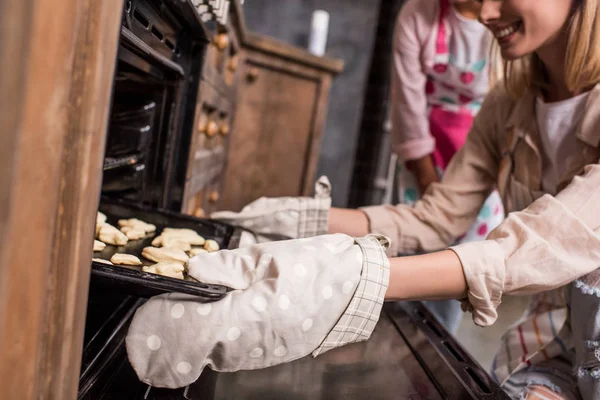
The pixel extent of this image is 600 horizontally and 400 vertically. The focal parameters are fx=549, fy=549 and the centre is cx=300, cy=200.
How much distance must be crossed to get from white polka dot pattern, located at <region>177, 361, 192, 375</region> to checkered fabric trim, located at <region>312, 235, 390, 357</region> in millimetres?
160

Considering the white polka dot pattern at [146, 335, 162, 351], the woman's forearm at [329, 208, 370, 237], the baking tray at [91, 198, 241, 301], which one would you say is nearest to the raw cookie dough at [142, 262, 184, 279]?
the baking tray at [91, 198, 241, 301]

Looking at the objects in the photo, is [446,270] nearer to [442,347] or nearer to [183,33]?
[442,347]

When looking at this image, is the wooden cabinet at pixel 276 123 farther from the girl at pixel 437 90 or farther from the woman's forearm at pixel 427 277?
the woman's forearm at pixel 427 277

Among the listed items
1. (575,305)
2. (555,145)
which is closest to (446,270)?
(575,305)

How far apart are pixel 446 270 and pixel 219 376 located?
0.36 metres

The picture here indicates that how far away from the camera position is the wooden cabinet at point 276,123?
111 inches

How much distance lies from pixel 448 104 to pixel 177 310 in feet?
4.90

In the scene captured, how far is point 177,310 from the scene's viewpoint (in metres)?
0.64

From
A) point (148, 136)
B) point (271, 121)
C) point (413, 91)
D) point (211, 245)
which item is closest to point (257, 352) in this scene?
point (211, 245)

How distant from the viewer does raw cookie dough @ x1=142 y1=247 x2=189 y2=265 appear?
84 cm

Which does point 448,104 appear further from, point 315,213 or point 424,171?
point 315,213

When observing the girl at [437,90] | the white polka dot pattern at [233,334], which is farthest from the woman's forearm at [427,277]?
the girl at [437,90]

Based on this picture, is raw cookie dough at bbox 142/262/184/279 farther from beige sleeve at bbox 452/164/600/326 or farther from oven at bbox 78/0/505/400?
beige sleeve at bbox 452/164/600/326

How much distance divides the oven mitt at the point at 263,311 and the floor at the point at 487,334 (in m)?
1.40
